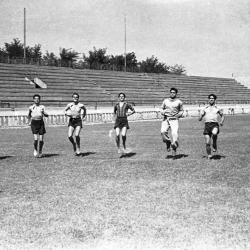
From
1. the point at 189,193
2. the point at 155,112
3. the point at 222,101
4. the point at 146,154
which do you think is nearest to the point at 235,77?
the point at 222,101

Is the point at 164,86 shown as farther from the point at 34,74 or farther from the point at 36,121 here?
the point at 36,121

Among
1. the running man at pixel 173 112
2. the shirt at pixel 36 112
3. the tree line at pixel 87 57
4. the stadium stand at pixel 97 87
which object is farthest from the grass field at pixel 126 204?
the tree line at pixel 87 57

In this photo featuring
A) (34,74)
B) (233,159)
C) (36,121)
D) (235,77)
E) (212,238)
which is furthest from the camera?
(235,77)

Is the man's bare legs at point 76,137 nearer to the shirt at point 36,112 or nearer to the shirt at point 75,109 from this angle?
the shirt at point 75,109

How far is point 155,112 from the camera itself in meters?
39.9

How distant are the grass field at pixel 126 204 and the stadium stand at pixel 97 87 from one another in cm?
2329

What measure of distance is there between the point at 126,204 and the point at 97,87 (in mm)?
39310

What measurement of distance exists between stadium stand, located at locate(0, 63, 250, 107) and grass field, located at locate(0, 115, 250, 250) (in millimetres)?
23287

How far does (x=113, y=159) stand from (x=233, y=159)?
333 centimetres

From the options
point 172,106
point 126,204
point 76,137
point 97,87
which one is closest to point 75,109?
point 76,137

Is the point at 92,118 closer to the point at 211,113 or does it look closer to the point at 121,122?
the point at 121,122

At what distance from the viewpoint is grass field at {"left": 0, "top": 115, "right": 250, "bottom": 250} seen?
15.0 ft

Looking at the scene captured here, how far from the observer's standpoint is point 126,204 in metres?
6.20

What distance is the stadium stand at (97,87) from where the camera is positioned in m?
37.2
